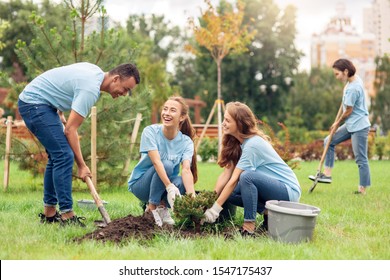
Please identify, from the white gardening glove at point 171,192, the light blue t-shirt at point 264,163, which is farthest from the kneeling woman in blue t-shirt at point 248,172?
the white gardening glove at point 171,192

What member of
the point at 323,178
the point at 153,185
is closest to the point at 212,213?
the point at 153,185

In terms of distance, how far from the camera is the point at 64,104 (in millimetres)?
4422

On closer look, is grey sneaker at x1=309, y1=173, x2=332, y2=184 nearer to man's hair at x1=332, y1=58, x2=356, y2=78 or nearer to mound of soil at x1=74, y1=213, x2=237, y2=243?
man's hair at x1=332, y1=58, x2=356, y2=78

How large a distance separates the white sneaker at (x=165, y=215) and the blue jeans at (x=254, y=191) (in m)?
0.52

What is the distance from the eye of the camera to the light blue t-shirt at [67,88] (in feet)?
13.7

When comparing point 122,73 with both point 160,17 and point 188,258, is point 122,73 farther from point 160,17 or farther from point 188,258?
point 160,17

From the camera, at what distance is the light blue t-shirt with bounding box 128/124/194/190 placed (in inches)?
173

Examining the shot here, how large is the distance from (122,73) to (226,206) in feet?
4.57

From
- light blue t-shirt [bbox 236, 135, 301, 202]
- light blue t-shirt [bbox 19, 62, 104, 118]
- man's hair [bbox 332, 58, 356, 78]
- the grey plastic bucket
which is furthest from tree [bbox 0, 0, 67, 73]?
the grey plastic bucket

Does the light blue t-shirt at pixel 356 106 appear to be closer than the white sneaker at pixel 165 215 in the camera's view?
No

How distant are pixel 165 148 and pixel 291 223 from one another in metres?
1.29

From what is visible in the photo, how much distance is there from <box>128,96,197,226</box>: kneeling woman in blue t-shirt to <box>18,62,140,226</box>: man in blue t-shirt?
0.41 m

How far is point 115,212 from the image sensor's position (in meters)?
5.02

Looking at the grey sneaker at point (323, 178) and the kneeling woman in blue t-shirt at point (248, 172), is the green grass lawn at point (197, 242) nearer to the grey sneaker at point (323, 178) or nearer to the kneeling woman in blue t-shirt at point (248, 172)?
the kneeling woman in blue t-shirt at point (248, 172)
